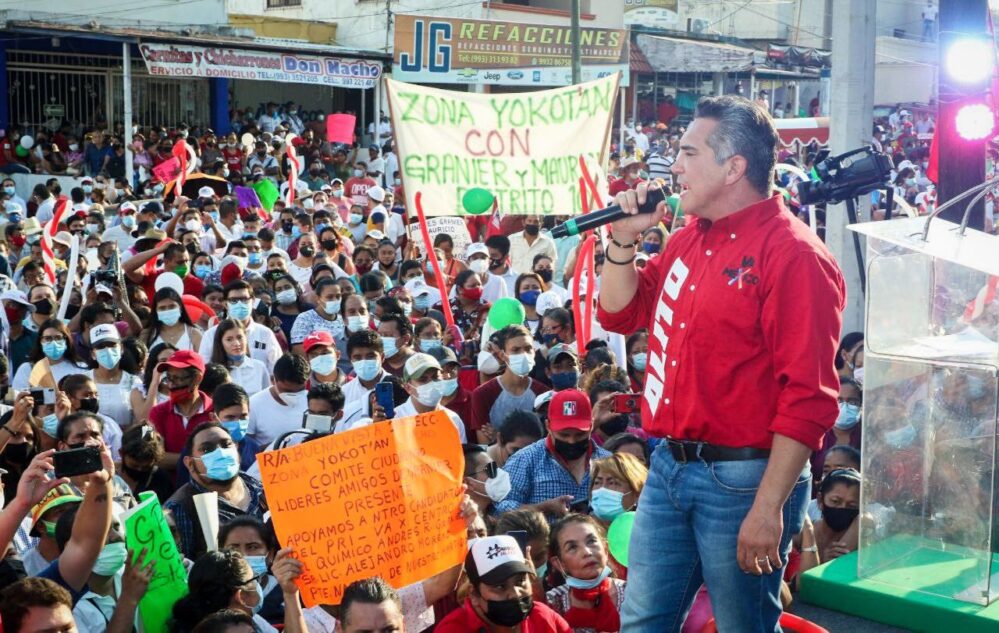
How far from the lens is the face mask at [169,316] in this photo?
9.55 meters

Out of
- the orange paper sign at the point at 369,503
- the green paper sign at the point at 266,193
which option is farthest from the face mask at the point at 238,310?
the green paper sign at the point at 266,193

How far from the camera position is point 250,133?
25484 mm

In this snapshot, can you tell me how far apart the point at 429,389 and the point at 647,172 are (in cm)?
1442

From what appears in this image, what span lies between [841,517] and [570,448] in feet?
4.45

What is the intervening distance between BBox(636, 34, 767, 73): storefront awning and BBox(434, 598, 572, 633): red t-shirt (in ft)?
108

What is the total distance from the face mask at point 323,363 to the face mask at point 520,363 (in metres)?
1.14

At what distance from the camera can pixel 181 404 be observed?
7.64 meters

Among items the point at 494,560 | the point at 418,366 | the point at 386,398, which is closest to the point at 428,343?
the point at 418,366

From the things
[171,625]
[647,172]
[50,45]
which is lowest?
[171,625]

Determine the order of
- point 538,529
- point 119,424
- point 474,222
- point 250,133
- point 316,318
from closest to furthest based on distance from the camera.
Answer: point 538,529 → point 119,424 → point 316,318 → point 474,222 → point 250,133

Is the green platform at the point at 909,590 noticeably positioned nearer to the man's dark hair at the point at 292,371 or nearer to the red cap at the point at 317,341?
the man's dark hair at the point at 292,371

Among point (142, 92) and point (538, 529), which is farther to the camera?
point (142, 92)

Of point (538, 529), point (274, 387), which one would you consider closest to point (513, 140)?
point (274, 387)

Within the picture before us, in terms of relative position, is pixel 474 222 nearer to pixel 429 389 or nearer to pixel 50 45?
pixel 429 389
